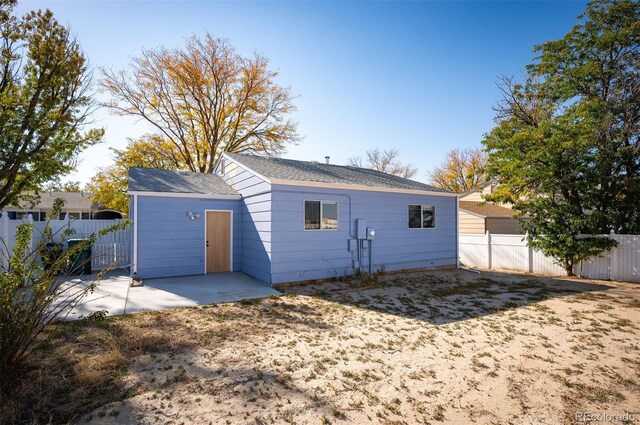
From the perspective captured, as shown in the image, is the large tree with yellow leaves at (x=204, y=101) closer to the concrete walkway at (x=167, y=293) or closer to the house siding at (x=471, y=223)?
the house siding at (x=471, y=223)

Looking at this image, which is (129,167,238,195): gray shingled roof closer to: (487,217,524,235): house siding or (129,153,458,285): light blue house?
(129,153,458,285): light blue house

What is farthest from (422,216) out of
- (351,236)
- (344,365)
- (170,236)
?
(170,236)

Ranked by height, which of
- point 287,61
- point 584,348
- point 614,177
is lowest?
point 584,348

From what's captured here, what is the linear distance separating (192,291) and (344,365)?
5.08 meters

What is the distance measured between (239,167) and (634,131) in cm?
1275

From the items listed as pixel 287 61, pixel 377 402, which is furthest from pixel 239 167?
pixel 377 402

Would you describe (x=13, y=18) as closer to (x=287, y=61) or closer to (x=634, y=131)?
(x=287, y=61)

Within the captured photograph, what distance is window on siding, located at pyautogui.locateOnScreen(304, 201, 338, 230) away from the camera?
339 inches

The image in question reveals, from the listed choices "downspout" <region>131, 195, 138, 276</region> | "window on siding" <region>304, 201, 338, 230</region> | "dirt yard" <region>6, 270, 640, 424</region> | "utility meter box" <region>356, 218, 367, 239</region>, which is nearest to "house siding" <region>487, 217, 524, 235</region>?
"utility meter box" <region>356, 218, 367, 239</region>

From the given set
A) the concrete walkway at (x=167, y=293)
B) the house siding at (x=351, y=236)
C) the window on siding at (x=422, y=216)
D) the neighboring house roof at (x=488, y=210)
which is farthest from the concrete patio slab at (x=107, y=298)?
the neighboring house roof at (x=488, y=210)

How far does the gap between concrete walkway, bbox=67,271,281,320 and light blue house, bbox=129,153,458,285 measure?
543mm

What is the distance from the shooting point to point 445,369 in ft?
12.1

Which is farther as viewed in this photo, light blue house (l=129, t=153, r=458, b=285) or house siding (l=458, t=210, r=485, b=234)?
house siding (l=458, t=210, r=485, b=234)

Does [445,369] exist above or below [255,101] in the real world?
below
